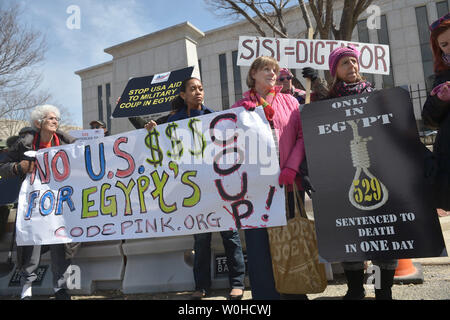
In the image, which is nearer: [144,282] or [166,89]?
[144,282]

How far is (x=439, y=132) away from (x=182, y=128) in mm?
1897

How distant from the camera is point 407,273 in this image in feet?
9.08

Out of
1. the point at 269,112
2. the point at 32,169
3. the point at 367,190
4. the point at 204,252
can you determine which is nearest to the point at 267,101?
the point at 269,112

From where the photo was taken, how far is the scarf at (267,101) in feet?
7.82

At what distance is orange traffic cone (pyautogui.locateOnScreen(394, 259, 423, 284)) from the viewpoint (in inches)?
107

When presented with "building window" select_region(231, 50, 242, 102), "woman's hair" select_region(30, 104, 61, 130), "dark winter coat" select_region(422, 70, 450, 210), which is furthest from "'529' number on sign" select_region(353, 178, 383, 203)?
"building window" select_region(231, 50, 242, 102)

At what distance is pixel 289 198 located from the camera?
7.47ft

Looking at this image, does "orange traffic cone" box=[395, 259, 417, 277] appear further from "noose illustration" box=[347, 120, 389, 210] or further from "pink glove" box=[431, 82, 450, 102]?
"pink glove" box=[431, 82, 450, 102]

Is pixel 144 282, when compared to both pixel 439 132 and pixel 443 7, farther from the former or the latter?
pixel 443 7

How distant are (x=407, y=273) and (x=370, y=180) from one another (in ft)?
4.34

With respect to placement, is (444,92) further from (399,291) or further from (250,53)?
(250,53)

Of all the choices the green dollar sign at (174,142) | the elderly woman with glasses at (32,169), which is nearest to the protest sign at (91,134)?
the elderly woman with glasses at (32,169)

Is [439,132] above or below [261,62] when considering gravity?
below
